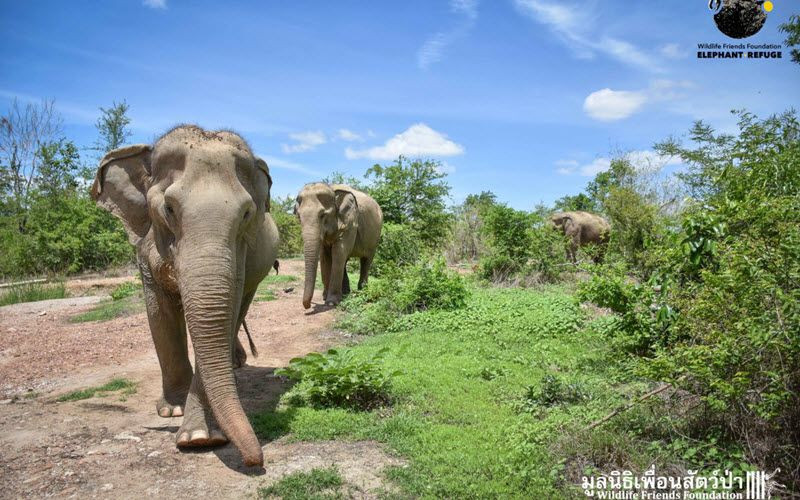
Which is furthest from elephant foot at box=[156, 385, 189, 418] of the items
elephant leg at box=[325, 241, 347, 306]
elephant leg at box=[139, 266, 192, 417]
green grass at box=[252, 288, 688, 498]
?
elephant leg at box=[325, 241, 347, 306]

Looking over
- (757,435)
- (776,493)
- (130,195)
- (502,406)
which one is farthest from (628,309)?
(130,195)

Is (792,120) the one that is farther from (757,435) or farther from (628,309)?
(757,435)

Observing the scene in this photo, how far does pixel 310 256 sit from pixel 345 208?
184 cm

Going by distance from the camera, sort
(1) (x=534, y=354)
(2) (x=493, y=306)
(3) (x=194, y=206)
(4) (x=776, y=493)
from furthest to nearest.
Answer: (2) (x=493, y=306) → (1) (x=534, y=354) → (3) (x=194, y=206) → (4) (x=776, y=493)

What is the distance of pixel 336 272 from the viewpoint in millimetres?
13367

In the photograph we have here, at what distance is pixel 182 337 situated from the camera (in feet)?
19.0

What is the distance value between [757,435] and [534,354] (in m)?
3.95

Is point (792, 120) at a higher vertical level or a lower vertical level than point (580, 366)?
higher

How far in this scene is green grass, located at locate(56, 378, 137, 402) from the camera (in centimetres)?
666

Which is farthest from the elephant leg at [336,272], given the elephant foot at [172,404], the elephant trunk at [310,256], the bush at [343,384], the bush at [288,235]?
the bush at [288,235]

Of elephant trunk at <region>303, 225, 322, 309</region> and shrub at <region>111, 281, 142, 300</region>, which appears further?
shrub at <region>111, 281, 142, 300</region>

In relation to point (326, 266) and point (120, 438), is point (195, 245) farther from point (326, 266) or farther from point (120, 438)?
point (326, 266)

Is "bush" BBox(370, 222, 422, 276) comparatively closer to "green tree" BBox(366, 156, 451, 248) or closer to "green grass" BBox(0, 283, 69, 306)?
"green tree" BBox(366, 156, 451, 248)

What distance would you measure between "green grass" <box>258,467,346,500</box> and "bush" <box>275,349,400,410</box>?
63.2 inches
